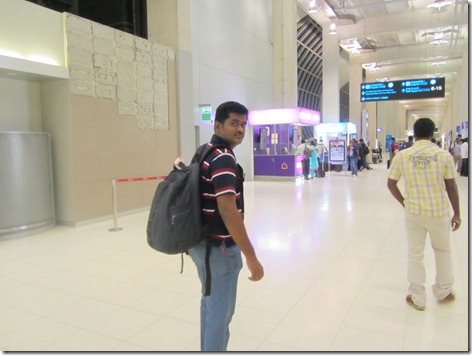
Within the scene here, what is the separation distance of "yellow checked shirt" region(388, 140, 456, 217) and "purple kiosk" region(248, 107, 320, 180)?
434 inches

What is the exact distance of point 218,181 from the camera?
5.90 ft

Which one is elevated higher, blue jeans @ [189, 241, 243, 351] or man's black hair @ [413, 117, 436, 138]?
man's black hair @ [413, 117, 436, 138]

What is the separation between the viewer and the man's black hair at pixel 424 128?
3219 millimetres

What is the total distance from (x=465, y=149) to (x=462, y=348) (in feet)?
44.3

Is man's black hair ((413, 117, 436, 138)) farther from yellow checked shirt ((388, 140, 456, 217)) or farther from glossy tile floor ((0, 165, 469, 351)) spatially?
glossy tile floor ((0, 165, 469, 351))

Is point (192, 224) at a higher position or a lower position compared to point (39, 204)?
higher

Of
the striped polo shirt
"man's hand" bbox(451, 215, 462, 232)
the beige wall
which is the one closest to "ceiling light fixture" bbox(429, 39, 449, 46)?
the beige wall

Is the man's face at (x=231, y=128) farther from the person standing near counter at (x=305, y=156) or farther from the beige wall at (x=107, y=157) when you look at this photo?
the person standing near counter at (x=305, y=156)

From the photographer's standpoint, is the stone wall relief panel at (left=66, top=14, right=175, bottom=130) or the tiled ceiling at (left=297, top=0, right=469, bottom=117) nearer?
the stone wall relief panel at (left=66, top=14, right=175, bottom=130)

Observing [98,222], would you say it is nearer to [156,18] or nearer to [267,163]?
[156,18]

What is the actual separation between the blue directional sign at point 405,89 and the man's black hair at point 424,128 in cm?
1660

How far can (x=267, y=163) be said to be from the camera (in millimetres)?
14945

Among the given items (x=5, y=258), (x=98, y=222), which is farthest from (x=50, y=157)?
(x=5, y=258)

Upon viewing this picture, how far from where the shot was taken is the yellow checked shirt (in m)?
3.11
